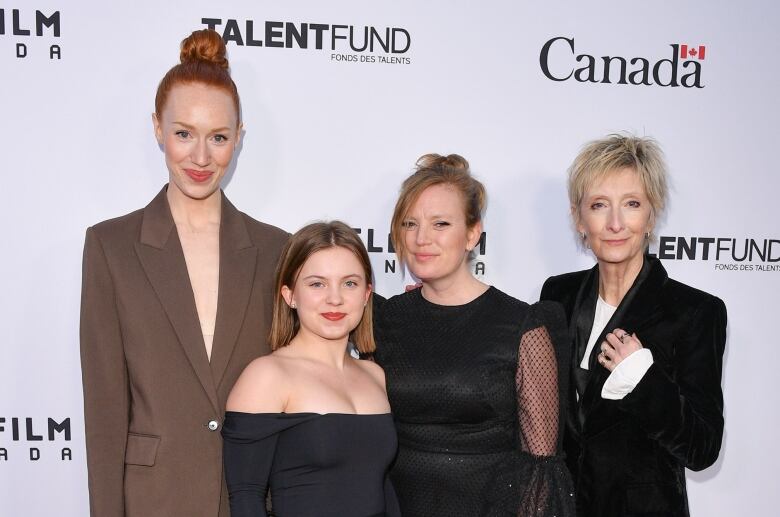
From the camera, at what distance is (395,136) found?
8.73 ft

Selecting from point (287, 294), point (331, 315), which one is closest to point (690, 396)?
point (331, 315)

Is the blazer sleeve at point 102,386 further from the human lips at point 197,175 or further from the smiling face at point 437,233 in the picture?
the smiling face at point 437,233

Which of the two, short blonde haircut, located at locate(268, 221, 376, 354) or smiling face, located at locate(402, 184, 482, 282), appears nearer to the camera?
short blonde haircut, located at locate(268, 221, 376, 354)

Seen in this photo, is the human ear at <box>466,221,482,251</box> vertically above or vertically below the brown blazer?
above

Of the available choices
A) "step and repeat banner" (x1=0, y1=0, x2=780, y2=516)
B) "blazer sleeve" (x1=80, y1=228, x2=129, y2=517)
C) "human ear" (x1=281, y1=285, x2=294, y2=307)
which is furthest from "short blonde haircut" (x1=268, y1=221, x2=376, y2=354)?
"step and repeat banner" (x1=0, y1=0, x2=780, y2=516)

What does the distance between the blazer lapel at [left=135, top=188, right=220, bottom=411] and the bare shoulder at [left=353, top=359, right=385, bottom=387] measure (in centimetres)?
41

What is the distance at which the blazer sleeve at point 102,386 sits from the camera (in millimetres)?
1754

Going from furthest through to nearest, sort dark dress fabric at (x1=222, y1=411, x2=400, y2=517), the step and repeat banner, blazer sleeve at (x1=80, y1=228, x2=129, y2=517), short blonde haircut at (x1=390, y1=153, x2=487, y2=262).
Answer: the step and repeat banner
short blonde haircut at (x1=390, y1=153, x2=487, y2=262)
blazer sleeve at (x1=80, y1=228, x2=129, y2=517)
dark dress fabric at (x1=222, y1=411, x2=400, y2=517)

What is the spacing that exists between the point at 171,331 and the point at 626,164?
4.48ft

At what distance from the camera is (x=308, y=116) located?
259 cm

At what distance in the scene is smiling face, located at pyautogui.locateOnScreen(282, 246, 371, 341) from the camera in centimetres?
180

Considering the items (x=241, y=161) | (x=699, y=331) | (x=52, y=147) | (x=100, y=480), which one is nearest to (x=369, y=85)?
(x=241, y=161)

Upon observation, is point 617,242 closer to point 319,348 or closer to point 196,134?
point 319,348

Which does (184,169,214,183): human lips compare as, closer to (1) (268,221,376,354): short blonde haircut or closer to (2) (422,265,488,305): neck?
(1) (268,221,376,354): short blonde haircut
